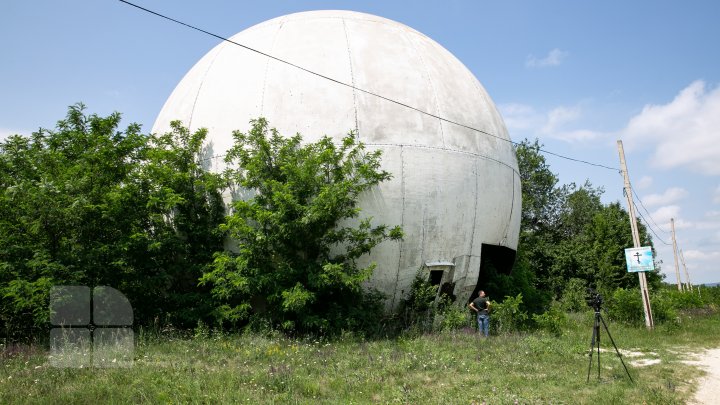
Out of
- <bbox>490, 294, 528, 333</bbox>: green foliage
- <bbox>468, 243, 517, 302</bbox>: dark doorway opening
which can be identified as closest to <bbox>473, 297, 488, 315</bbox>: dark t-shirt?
<bbox>490, 294, 528, 333</bbox>: green foliage

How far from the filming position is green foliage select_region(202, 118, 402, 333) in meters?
9.88

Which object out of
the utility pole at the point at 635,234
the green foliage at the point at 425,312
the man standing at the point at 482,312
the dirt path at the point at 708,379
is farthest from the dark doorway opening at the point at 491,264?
the dirt path at the point at 708,379

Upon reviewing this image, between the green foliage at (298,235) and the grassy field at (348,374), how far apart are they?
81 cm

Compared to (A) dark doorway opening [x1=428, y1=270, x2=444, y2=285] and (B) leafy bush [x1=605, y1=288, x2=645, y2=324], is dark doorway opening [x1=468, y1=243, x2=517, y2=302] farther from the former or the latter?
(B) leafy bush [x1=605, y1=288, x2=645, y2=324]

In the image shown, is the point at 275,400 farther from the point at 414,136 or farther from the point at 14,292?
the point at 414,136

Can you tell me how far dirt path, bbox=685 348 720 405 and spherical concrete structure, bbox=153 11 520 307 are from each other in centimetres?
472

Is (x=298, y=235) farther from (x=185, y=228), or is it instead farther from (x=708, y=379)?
(x=708, y=379)

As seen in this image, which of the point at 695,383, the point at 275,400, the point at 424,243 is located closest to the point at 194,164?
the point at 424,243

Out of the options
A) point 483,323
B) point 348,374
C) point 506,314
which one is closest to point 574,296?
point 506,314

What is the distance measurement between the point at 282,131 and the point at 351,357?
204 inches

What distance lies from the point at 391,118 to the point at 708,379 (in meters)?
7.35

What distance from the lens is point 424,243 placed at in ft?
37.6

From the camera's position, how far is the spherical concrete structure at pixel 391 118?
448 inches

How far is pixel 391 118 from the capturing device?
1171cm
